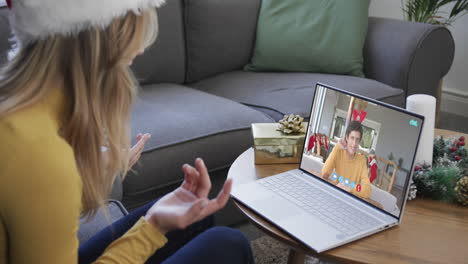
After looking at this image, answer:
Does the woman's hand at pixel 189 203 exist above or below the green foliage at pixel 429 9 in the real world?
below

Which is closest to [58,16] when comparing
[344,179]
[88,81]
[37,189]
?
[88,81]

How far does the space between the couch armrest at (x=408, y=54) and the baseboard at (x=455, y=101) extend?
3.22ft

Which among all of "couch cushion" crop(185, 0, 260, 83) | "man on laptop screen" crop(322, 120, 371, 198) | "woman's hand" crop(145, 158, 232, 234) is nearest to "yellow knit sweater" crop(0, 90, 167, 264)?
"woman's hand" crop(145, 158, 232, 234)

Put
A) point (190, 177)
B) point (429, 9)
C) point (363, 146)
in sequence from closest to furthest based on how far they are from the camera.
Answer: point (190, 177) < point (363, 146) < point (429, 9)

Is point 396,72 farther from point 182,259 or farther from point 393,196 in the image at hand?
point 182,259

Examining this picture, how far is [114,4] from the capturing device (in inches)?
28.5

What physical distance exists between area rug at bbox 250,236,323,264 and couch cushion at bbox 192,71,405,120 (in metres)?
0.47

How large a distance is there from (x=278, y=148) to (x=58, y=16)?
702 mm

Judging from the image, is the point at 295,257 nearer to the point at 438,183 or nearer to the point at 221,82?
the point at 438,183

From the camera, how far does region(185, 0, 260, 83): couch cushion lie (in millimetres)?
2172

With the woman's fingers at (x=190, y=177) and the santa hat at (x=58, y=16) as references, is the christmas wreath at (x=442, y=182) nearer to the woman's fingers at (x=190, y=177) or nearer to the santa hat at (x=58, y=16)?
the woman's fingers at (x=190, y=177)

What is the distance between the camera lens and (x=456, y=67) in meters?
3.14

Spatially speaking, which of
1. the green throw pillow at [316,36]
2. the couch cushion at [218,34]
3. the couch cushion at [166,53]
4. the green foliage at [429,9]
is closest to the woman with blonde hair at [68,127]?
the couch cushion at [166,53]

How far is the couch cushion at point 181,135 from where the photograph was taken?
4.86 feet
